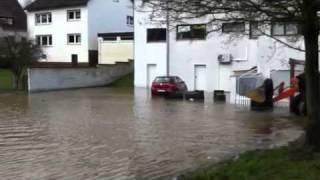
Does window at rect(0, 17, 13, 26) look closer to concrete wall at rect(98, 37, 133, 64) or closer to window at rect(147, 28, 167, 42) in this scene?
concrete wall at rect(98, 37, 133, 64)

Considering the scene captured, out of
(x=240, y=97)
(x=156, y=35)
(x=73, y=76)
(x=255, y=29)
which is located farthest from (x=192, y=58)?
(x=255, y=29)

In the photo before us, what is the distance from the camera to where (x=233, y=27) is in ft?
42.1

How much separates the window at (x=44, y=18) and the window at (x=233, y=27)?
61.1 m

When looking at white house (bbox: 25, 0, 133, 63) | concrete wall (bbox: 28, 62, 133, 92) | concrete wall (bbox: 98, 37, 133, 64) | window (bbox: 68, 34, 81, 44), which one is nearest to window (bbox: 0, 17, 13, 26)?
white house (bbox: 25, 0, 133, 63)

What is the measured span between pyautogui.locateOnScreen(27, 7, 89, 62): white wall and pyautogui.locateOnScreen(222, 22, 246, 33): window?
5569 cm

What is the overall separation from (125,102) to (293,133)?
17.0 metres

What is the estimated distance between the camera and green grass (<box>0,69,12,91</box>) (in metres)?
50.1

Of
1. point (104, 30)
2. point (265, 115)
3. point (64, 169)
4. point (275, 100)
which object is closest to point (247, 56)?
point (275, 100)

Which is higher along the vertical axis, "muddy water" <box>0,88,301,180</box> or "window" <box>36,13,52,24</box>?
"window" <box>36,13,52,24</box>

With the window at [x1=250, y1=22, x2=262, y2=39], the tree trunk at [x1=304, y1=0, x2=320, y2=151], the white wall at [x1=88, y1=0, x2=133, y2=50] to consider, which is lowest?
the tree trunk at [x1=304, y1=0, x2=320, y2=151]

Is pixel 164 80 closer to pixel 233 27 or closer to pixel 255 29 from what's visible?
pixel 233 27

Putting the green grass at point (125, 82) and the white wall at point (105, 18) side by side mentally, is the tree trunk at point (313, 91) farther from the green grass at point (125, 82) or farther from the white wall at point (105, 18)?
the white wall at point (105, 18)

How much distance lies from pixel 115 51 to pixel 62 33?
26.9 feet

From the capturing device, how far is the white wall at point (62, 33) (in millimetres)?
68387
